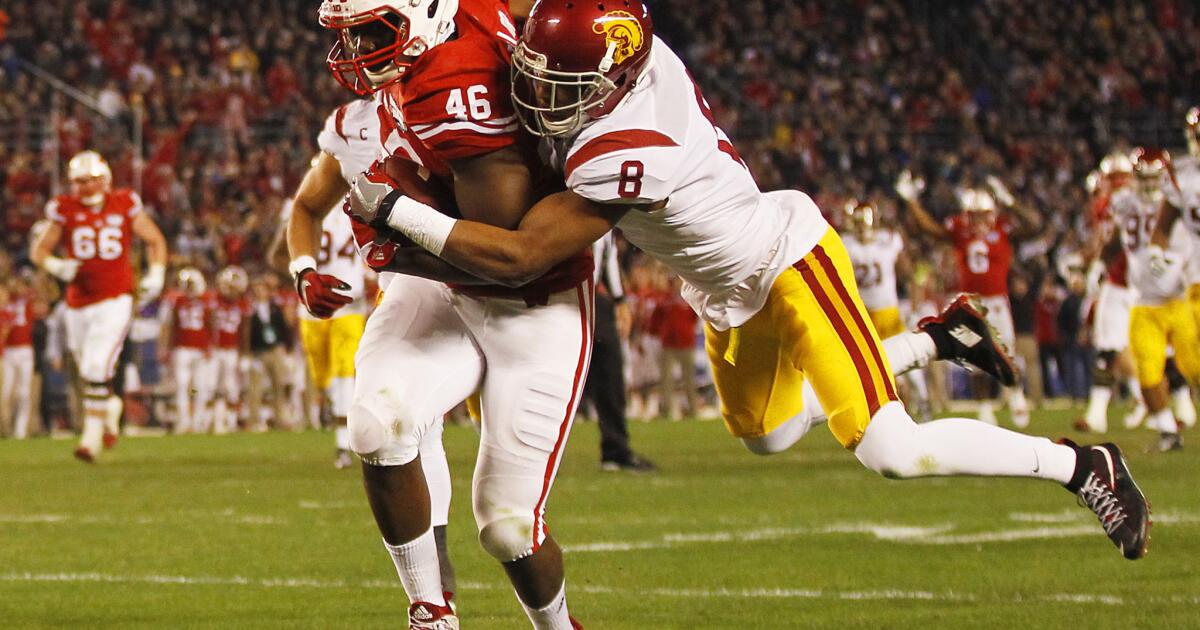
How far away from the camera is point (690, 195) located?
3863 millimetres

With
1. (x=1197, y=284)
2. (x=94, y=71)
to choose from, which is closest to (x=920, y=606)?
(x=1197, y=284)

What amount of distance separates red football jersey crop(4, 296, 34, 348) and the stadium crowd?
0.15 metres

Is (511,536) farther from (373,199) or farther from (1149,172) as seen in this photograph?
(1149,172)

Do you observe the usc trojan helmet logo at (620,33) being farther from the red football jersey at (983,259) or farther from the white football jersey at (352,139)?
the red football jersey at (983,259)

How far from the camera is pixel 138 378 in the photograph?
55.3 ft

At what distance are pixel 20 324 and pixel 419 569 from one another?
12.4 m

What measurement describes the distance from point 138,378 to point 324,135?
12265 mm

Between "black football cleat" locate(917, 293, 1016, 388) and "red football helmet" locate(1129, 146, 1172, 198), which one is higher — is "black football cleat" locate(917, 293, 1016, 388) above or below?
above

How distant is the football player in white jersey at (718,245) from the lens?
3.51 meters

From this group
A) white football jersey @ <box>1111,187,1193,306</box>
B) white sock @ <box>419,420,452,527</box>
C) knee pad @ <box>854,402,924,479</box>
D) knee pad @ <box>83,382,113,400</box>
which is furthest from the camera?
knee pad @ <box>83,382,113,400</box>

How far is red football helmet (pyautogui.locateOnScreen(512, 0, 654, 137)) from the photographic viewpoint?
3508mm

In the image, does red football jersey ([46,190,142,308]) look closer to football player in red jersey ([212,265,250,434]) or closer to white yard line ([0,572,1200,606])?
football player in red jersey ([212,265,250,434])

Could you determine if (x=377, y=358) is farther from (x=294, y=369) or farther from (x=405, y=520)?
(x=294, y=369)

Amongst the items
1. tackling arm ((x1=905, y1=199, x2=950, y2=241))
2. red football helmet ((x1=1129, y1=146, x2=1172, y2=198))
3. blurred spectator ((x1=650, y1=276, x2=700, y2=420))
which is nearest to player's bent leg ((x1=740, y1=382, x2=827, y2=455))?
red football helmet ((x1=1129, y1=146, x2=1172, y2=198))
